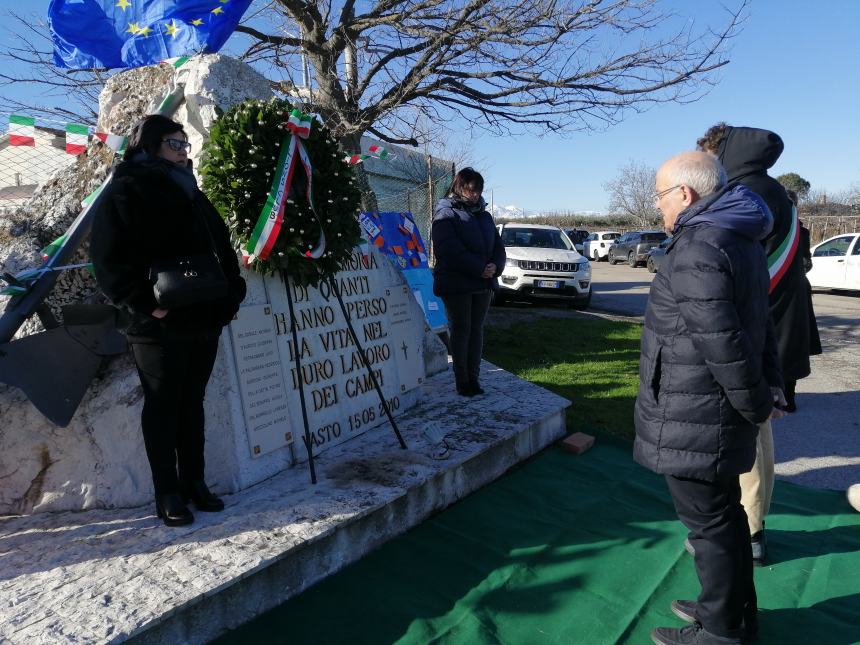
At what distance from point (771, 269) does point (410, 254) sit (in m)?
4.61

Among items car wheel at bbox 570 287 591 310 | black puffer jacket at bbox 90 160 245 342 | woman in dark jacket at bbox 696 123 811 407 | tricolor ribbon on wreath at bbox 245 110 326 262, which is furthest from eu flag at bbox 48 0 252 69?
car wheel at bbox 570 287 591 310

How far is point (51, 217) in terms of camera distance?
11.8 feet

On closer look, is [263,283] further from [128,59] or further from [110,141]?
[128,59]

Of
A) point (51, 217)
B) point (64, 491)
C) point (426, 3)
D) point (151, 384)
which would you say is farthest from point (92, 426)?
point (426, 3)

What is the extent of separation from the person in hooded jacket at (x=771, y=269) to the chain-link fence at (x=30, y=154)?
335 centimetres

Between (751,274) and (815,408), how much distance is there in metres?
4.42

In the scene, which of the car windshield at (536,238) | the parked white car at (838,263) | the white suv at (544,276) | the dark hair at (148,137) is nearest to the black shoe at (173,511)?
the dark hair at (148,137)

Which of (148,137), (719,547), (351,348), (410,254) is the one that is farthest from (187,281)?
(410,254)

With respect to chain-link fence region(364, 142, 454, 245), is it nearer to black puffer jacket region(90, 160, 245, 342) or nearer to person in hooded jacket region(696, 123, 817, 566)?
person in hooded jacket region(696, 123, 817, 566)

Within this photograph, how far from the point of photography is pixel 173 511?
2719mm

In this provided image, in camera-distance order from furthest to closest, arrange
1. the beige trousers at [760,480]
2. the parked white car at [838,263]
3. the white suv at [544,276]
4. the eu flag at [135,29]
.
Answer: the parked white car at [838,263] → the white suv at [544,276] → the eu flag at [135,29] → the beige trousers at [760,480]

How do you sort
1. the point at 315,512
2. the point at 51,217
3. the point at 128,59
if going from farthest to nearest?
the point at 128,59
the point at 51,217
the point at 315,512

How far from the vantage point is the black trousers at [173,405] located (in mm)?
2625

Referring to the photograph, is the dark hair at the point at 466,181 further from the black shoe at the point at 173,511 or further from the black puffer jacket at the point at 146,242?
the black shoe at the point at 173,511
